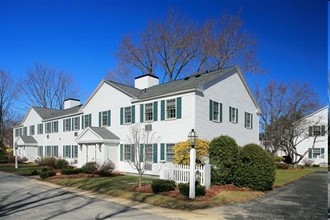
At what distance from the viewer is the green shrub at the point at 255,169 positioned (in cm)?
1448

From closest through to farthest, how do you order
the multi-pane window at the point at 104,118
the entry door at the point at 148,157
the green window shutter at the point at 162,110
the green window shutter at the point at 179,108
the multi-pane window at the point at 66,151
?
the green window shutter at the point at 179,108, the green window shutter at the point at 162,110, the entry door at the point at 148,157, the multi-pane window at the point at 104,118, the multi-pane window at the point at 66,151

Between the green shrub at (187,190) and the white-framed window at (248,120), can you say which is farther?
the white-framed window at (248,120)

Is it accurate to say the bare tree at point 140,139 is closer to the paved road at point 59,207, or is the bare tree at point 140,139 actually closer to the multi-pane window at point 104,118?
the multi-pane window at point 104,118

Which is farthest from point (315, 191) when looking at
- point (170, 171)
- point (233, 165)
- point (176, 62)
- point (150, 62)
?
point (150, 62)

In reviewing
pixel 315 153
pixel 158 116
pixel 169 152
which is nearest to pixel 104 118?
pixel 158 116

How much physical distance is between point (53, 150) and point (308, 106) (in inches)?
1197

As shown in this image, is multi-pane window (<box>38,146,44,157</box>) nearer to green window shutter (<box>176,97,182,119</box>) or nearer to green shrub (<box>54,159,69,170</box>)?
green shrub (<box>54,159,69,170</box>)

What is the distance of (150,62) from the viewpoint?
38312 mm

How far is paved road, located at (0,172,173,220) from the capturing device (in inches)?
348

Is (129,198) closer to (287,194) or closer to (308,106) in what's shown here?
(287,194)

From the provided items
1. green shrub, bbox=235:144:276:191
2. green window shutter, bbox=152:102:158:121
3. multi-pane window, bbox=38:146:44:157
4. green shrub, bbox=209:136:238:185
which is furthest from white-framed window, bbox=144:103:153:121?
multi-pane window, bbox=38:146:44:157

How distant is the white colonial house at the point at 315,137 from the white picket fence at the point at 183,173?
90.2 ft

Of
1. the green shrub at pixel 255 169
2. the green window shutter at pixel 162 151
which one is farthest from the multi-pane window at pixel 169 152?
the green shrub at pixel 255 169

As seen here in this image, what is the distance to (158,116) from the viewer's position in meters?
20.2
